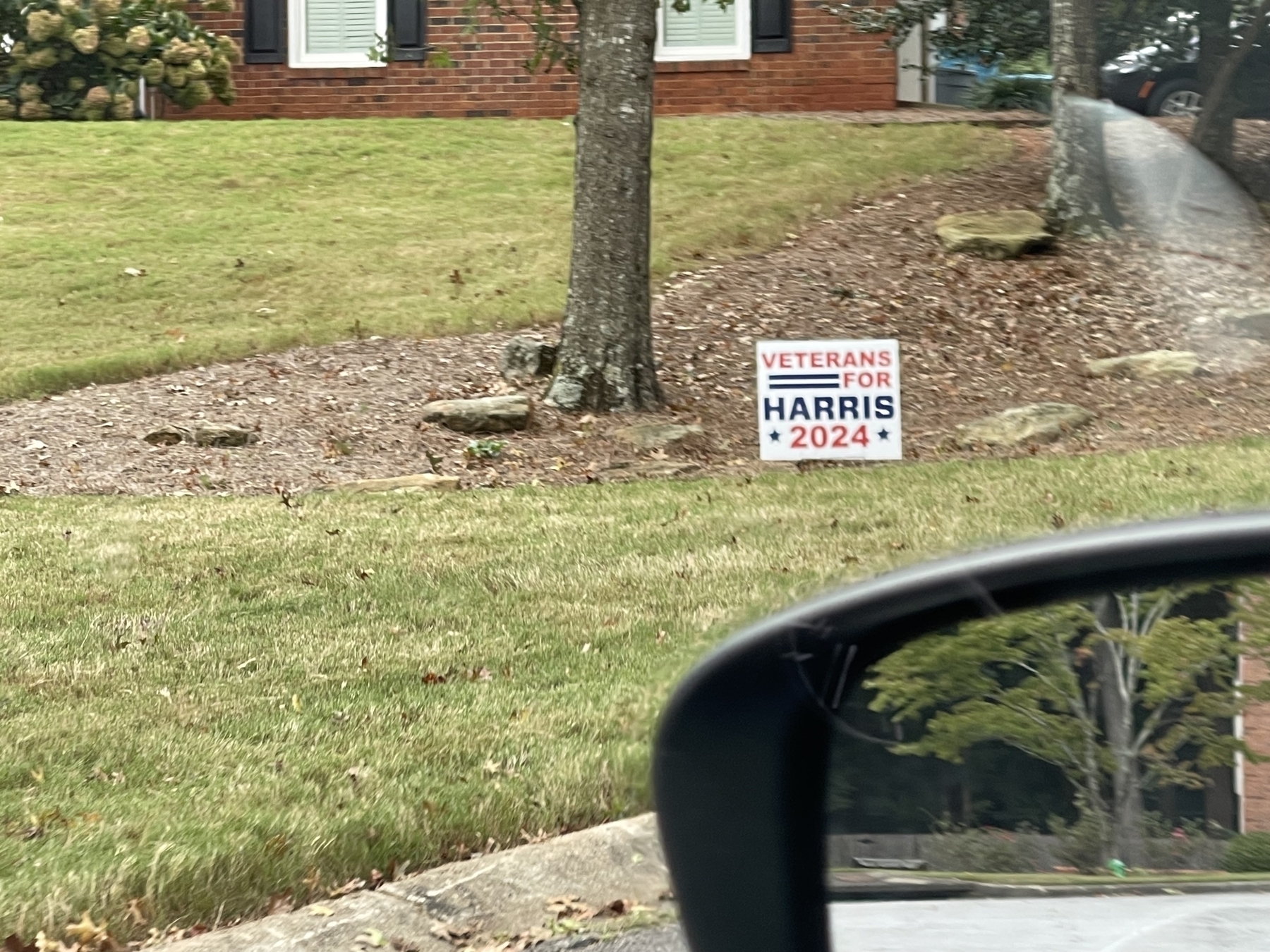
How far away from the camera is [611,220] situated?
10359 millimetres

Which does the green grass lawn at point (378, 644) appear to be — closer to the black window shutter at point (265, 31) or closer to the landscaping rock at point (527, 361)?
the landscaping rock at point (527, 361)

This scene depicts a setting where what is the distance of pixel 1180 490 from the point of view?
7648mm

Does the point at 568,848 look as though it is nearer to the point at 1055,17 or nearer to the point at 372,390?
the point at 372,390

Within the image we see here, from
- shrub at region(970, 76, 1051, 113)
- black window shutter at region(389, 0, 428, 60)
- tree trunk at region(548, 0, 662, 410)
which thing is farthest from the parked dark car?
black window shutter at region(389, 0, 428, 60)

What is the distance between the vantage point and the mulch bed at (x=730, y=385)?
9.40 m

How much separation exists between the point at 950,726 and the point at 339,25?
807 inches

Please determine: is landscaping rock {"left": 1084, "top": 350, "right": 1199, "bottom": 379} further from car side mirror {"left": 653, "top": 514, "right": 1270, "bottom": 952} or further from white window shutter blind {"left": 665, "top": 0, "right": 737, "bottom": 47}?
car side mirror {"left": 653, "top": 514, "right": 1270, "bottom": 952}

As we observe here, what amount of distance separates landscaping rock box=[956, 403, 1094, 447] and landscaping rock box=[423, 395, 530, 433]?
2.76 metres

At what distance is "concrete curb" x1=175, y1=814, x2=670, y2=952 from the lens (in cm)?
321

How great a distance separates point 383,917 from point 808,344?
5.50 meters

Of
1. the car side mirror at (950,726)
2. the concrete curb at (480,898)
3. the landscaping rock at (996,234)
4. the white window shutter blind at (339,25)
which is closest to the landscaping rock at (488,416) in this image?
the landscaping rock at (996,234)

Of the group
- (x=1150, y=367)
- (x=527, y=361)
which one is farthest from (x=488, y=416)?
(x=1150, y=367)

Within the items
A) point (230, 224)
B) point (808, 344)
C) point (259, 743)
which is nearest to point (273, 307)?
point (230, 224)

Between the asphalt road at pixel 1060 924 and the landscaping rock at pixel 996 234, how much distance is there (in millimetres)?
12934
